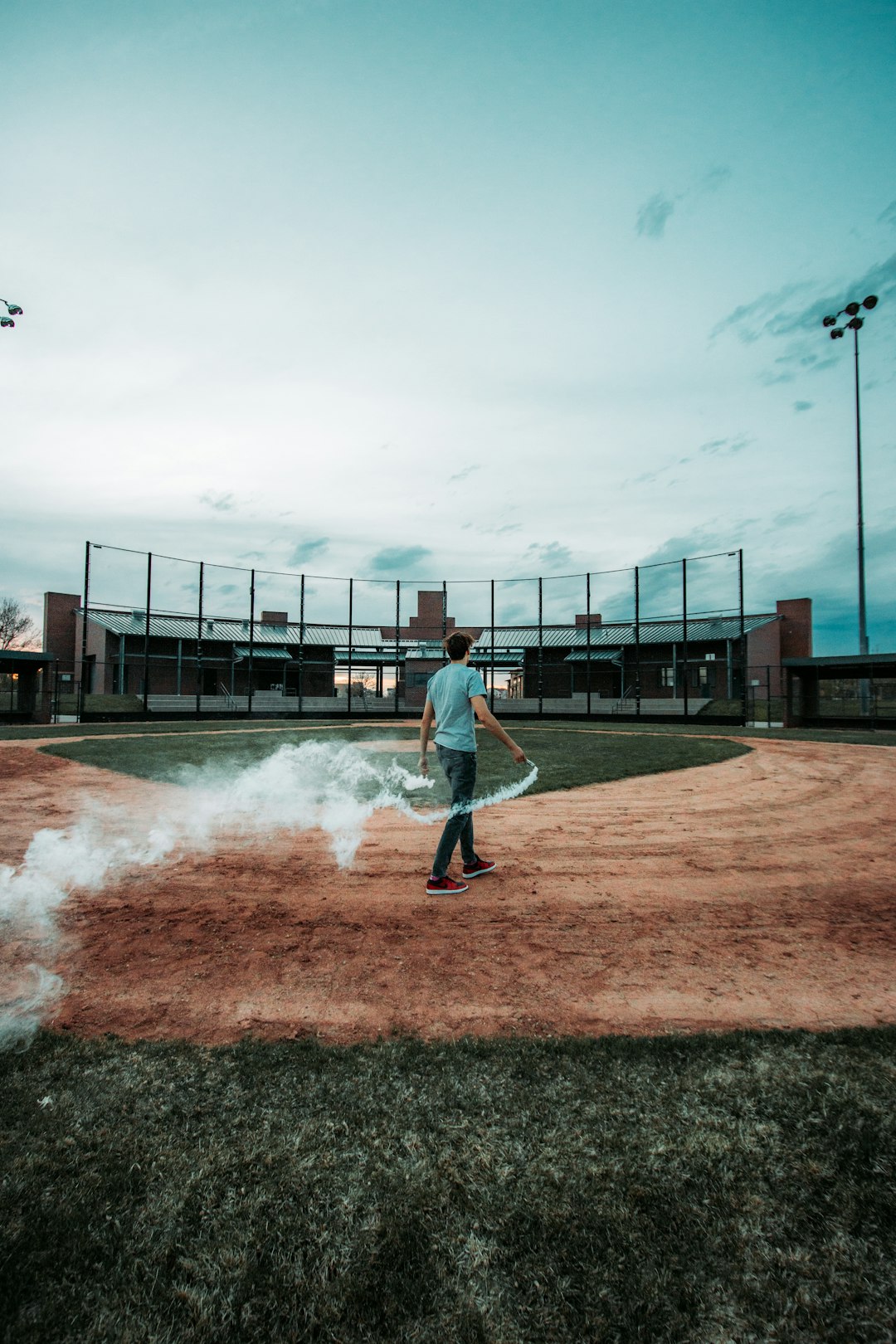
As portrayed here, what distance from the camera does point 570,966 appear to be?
3664 millimetres

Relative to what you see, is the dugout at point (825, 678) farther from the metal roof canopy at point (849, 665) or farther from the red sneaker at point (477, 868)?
the red sneaker at point (477, 868)

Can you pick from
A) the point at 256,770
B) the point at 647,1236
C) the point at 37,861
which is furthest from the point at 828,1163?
the point at 256,770

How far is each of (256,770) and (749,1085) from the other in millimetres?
9261

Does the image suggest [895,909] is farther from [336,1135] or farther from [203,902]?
[203,902]

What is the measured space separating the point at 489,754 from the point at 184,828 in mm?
6967

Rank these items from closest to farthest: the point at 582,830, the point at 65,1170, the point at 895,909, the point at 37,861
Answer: the point at 65,1170, the point at 895,909, the point at 37,861, the point at 582,830

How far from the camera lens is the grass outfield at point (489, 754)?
10.1 meters

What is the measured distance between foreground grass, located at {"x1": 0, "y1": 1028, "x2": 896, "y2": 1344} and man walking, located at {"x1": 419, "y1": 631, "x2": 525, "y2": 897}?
2195mm

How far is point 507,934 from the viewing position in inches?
163

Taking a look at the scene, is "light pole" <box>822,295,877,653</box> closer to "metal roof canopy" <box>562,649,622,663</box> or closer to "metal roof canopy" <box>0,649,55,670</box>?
"metal roof canopy" <box>562,649,622,663</box>

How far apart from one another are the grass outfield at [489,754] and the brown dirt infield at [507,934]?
8.75 ft

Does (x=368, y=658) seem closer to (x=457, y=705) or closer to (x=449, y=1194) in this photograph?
(x=457, y=705)

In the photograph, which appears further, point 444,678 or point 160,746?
point 160,746

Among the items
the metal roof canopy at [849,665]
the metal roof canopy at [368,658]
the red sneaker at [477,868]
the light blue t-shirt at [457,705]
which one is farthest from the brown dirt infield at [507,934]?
the metal roof canopy at [368,658]
